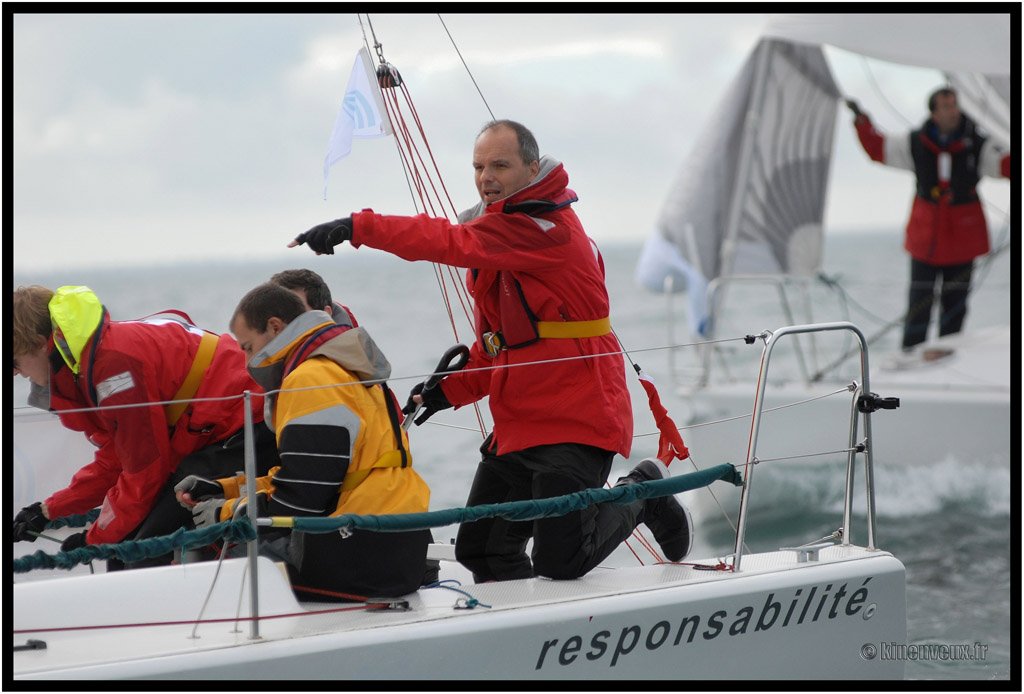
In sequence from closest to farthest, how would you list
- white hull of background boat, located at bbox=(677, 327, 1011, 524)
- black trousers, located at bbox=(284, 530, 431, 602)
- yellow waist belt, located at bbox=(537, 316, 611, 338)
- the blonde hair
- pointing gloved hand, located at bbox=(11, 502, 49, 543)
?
black trousers, located at bbox=(284, 530, 431, 602), the blonde hair, yellow waist belt, located at bbox=(537, 316, 611, 338), pointing gloved hand, located at bbox=(11, 502, 49, 543), white hull of background boat, located at bbox=(677, 327, 1011, 524)

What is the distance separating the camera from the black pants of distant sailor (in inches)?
107

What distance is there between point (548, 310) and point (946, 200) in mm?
5311

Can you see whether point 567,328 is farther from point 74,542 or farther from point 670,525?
point 74,542

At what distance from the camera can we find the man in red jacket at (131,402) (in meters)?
2.65

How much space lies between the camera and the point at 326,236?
7.77 feet

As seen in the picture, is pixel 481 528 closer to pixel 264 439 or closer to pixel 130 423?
pixel 264 439

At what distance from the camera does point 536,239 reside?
265 cm

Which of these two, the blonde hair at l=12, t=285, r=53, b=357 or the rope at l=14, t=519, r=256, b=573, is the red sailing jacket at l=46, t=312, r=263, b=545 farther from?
the rope at l=14, t=519, r=256, b=573

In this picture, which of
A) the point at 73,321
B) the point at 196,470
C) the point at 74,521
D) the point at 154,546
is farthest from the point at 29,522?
the point at 154,546

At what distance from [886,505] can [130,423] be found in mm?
5085

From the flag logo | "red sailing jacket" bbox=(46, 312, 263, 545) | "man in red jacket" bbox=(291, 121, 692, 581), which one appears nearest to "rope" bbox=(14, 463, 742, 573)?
"man in red jacket" bbox=(291, 121, 692, 581)

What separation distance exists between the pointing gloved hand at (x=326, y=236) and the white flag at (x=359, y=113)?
2.10 ft

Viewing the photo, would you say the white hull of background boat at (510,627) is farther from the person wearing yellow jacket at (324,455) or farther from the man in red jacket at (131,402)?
the man in red jacket at (131,402)

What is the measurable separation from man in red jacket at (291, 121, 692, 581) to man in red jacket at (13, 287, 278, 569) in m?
0.63
